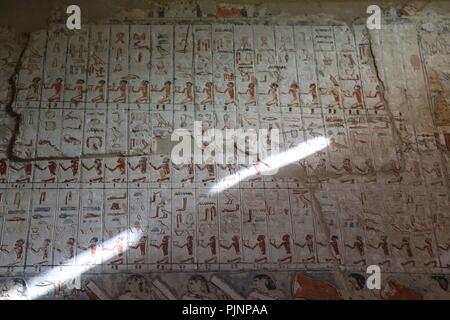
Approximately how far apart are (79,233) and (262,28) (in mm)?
3097

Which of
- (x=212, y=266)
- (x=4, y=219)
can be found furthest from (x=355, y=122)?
(x=4, y=219)

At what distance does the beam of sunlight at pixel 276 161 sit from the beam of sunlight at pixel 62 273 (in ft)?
3.92

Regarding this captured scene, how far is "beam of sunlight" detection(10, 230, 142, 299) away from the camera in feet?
19.0

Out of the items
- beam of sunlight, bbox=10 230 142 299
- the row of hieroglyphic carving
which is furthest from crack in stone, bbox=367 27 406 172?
beam of sunlight, bbox=10 230 142 299

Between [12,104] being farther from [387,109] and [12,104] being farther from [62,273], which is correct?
[387,109]

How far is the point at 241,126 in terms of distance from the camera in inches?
263

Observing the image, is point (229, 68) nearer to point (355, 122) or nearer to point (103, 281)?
point (355, 122)

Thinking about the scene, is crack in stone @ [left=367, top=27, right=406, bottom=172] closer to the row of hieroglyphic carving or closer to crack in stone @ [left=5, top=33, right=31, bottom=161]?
the row of hieroglyphic carving

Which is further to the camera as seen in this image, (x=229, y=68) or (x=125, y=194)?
(x=229, y=68)

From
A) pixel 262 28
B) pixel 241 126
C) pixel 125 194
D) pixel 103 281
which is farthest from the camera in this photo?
pixel 262 28

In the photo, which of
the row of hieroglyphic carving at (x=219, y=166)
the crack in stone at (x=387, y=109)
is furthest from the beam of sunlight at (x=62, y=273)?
the crack in stone at (x=387, y=109)

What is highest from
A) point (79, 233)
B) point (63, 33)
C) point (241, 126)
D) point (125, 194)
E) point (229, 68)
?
point (63, 33)

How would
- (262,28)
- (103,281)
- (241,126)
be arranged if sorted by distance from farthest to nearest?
(262,28) < (241,126) < (103,281)

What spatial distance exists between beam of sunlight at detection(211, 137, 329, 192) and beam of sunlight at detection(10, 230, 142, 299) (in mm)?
1196
